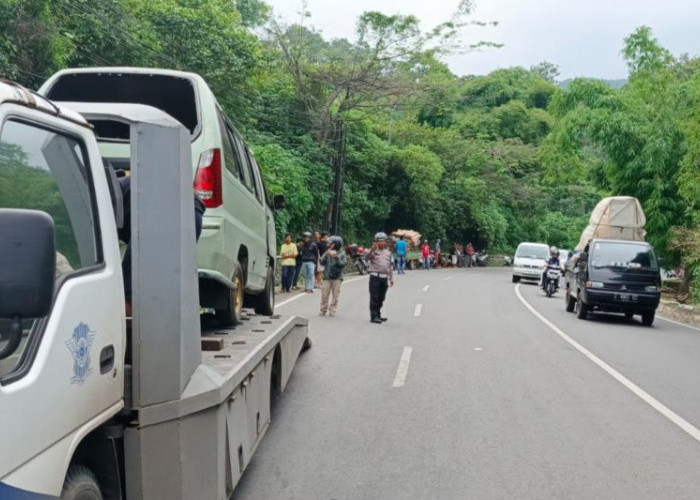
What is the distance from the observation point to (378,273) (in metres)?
14.6

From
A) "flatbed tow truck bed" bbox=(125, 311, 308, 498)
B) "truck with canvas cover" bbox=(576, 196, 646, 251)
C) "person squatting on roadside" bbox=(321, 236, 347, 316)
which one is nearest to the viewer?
"flatbed tow truck bed" bbox=(125, 311, 308, 498)

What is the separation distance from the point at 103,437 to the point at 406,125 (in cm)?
4533

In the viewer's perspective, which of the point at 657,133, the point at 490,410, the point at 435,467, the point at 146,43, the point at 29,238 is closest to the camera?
the point at 29,238

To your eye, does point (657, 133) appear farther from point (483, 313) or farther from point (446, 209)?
point (446, 209)

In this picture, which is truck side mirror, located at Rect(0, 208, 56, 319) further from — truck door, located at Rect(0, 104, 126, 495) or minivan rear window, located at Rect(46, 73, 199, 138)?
minivan rear window, located at Rect(46, 73, 199, 138)

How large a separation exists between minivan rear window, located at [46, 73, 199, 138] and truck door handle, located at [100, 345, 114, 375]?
2964 millimetres

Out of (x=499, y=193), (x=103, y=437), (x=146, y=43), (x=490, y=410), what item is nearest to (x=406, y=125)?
(x=499, y=193)

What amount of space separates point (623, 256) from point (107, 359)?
52.5 ft

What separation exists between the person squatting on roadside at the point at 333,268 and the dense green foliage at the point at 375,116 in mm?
6956

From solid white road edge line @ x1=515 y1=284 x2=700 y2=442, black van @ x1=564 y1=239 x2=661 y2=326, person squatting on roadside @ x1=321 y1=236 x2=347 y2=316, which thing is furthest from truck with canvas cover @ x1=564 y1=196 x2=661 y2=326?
person squatting on roadside @ x1=321 y1=236 x2=347 y2=316

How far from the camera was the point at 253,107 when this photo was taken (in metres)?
28.8

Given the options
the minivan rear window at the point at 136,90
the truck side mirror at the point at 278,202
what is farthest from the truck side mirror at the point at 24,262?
the truck side mirror at the point at 278,202

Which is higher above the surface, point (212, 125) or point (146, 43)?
point (146, 43)

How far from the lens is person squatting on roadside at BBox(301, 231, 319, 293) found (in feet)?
70.6
